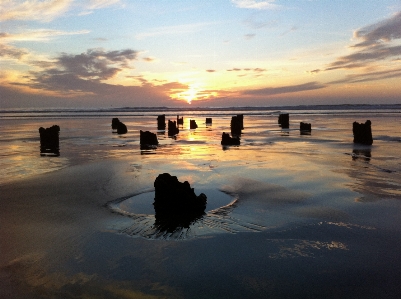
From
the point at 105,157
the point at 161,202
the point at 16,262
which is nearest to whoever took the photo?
the point at 16,262

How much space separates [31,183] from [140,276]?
6689mm

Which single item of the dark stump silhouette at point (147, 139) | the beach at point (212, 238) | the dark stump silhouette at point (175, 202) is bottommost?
the beach at point (212, 238)

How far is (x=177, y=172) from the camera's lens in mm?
10898

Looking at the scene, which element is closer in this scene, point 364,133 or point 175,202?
point 175,202

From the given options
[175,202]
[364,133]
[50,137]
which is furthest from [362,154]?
[50,137]

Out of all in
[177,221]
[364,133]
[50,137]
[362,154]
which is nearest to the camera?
[177,221]

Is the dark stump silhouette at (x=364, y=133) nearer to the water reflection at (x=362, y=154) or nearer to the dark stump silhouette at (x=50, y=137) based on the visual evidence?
the water reflection at (x=362, y=154)

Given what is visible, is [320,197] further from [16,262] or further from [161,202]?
[16,262]

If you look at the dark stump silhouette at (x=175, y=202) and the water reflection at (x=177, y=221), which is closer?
the water reflection at (x=177, y=221)

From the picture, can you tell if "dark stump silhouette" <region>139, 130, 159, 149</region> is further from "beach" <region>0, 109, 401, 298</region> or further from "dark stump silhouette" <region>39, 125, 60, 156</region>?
"beach" <region>0, 109, 401, 298</region>

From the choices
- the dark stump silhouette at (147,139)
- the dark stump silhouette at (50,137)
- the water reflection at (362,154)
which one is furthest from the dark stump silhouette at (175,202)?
the dark stump silhouette at (50,137)

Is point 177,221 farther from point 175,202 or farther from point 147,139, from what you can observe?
point 147,139

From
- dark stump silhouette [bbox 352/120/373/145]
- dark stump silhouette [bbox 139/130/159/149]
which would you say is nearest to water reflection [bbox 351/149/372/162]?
dark stump silhouette [bbox 352/120/373/145]

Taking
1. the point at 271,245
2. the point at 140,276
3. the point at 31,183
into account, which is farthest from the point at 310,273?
the point at 31,183
